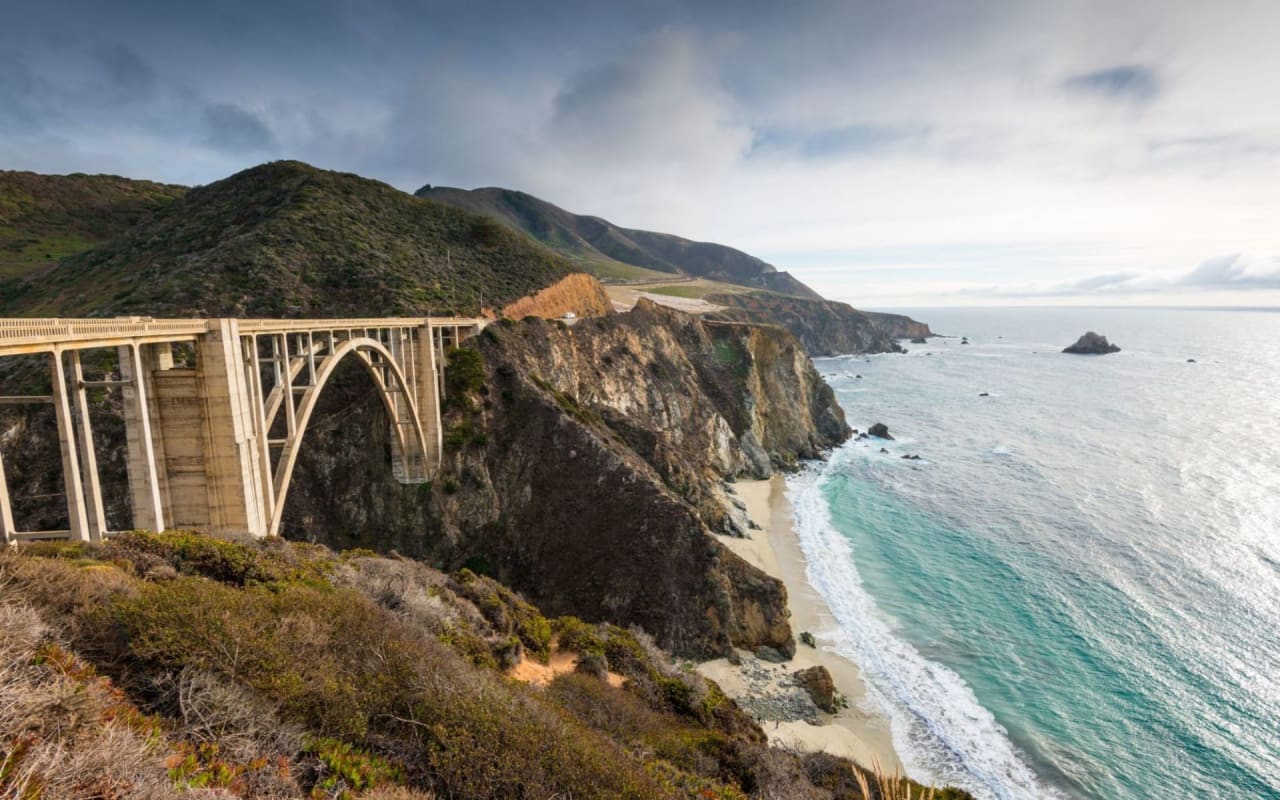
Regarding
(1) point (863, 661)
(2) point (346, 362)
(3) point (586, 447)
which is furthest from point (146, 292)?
(1) point (863, 661)

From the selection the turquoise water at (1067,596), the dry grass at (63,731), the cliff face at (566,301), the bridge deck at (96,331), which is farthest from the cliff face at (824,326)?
the dry grass at (63,731)

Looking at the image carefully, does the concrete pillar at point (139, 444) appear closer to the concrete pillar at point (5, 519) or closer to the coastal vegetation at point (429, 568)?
the coastal vegetation at point (429, 568)

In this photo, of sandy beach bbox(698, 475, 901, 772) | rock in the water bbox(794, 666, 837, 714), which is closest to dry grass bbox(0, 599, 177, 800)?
sandy beach bbox(698, 475, 901, 772)

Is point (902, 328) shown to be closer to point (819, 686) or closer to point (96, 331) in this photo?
point (819, 686)

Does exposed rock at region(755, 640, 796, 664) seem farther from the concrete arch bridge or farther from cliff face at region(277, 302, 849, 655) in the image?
the concrete arch bridge

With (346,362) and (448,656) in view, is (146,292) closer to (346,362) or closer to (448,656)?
(346,362)

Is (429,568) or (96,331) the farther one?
(429,568)

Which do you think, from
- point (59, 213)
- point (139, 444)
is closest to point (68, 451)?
point (139, 444)
